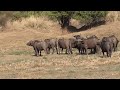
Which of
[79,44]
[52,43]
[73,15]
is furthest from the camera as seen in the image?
[73,15]

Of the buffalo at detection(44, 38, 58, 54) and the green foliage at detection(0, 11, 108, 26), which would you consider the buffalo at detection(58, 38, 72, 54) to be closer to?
the buffalo at detection(44, 38, 58, 54)

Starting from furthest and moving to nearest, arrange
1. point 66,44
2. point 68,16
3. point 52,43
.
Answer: point 68,16 < point 52,43 < point 66,44

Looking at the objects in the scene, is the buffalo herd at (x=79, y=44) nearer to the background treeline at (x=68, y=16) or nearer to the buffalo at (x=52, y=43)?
the buffalo at (x=52, y=43)

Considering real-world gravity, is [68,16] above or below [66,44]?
above

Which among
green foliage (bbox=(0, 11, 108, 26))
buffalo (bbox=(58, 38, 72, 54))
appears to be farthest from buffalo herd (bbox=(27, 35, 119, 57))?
green foliage (bbox=(0, 11, 108, 26))

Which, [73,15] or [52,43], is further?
[73,15]

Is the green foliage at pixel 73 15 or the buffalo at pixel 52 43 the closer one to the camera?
the buffalo at pixel 52 43

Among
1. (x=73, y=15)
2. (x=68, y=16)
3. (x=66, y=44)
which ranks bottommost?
(x=66, y=44)

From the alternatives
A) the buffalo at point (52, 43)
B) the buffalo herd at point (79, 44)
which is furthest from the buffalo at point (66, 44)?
the buffalo at point (52, 43)

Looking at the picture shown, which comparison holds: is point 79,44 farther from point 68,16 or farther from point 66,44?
point 68,16

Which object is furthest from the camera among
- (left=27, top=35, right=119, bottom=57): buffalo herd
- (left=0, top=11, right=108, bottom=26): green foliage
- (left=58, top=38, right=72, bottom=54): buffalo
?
(left=0, top=11, right=108, bottom=26): green foliage

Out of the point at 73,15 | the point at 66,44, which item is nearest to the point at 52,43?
the point at 66,44
